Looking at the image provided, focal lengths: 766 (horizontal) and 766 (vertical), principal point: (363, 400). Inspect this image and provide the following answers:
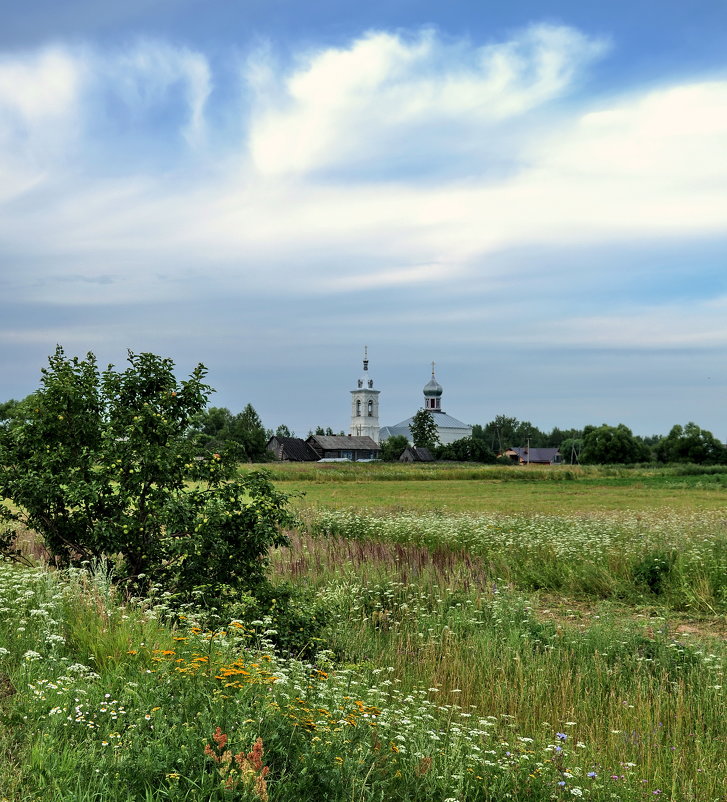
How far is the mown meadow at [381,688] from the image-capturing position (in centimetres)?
438

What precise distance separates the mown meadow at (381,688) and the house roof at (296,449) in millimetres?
114718

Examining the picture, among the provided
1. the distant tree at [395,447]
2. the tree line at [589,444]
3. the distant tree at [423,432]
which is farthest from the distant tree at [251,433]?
the distant tree at [423,432]

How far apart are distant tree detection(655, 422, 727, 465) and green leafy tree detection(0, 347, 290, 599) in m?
106

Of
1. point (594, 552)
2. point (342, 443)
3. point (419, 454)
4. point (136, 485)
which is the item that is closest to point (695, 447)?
point (419, 454)

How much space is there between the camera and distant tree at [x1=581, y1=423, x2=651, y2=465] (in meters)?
116

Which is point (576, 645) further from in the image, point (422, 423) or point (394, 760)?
point (422, 423)

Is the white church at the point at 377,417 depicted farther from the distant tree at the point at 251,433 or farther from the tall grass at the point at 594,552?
the tall grass at the point at 594,552

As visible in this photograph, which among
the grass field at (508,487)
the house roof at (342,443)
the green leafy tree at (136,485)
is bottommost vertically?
the grass field at (508,487)

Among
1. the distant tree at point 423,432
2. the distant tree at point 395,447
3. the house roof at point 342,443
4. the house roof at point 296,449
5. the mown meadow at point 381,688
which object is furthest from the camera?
the distant tree at point 423,432

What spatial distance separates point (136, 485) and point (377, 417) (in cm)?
16082

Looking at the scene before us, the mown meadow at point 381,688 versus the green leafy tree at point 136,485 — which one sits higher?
the green leafy tree at point 136,485

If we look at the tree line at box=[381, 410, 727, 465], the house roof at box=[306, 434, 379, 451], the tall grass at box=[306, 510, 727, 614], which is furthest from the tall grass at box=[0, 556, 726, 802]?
the house roof at box=[306, 434, 379, 451]

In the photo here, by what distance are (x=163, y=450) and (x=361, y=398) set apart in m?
160

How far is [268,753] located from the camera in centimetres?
436
